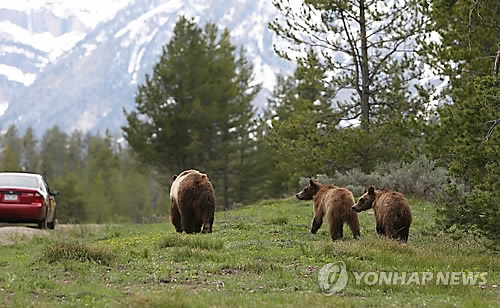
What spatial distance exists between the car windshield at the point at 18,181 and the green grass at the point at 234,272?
670cm

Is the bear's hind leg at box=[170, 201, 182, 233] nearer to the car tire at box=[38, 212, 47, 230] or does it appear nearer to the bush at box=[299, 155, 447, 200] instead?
the car tire at box=[38, 212, 47, 230]

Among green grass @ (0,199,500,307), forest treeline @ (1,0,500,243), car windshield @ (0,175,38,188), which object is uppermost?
forest treeline @ (1,0,500,243)

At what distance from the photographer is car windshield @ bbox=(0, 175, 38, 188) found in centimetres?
1878

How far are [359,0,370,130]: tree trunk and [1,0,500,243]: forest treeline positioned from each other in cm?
5

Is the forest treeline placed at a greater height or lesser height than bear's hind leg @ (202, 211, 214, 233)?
greater

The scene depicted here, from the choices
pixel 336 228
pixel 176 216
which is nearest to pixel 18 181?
pixel 176 216

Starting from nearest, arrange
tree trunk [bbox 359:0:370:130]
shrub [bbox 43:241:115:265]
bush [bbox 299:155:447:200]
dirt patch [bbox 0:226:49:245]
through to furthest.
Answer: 1. shrub [bbox 43:241:115:265]
2. dirt patch [bbox 0:226:49:245]
3. bush [bbox 299:155:447:200]
4. tree trunk [bbox 359:0:370:130]

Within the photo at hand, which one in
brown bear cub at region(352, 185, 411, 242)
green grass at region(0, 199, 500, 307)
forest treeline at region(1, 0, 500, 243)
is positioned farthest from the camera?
forest treeline at region(1, 0, 500, 243)

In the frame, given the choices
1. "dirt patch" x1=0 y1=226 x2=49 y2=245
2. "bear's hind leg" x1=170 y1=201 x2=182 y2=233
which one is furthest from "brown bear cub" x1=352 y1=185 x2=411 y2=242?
"dirt patch" x1=0 y1=226 x2=49 y2=245

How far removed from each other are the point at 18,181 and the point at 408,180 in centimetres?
1271

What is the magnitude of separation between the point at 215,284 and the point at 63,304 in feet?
6.19

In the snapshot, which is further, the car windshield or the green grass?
the car windshield

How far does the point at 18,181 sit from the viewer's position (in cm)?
1906

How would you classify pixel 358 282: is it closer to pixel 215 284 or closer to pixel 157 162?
pixel 215 284
